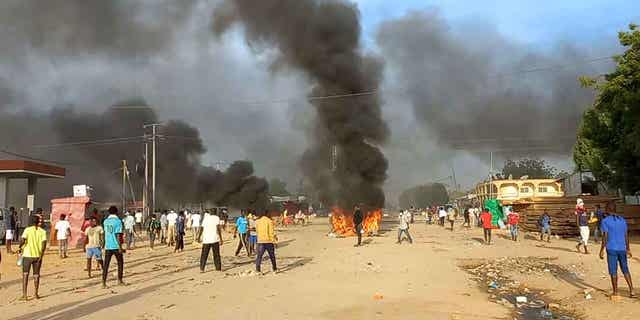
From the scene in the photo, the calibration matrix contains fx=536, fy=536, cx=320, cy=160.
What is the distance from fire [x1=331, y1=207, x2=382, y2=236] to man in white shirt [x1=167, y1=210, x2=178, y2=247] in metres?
8.23

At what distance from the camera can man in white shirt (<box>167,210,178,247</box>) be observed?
2111 centimetres

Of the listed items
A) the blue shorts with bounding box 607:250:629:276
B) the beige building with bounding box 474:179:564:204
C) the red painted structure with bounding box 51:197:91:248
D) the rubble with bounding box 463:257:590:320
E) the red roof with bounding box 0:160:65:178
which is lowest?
the rubble with bounding box 463:257:590:320

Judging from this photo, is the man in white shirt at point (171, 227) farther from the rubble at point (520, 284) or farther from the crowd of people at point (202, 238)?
the rubble at point (520, 284)

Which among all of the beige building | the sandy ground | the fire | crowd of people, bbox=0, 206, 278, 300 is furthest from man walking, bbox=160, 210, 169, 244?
the beige building

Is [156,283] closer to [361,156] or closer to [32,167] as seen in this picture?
[361,156]

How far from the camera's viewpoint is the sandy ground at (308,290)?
7.45 m

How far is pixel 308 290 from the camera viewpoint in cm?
942

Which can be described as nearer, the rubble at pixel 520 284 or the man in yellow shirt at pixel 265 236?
the rubble at pixel 520 284

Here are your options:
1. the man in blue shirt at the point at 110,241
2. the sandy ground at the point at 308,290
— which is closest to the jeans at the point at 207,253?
the sandy ground at the point at 308,290

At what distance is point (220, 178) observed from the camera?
6325 cm

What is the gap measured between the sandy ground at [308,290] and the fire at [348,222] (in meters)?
10.00

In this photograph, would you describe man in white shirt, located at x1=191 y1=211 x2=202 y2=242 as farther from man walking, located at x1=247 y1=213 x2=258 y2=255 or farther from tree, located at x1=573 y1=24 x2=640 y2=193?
Result: tree, located at x1=573 y1=24 x2=640 y2=193

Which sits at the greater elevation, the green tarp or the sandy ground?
the green tarp

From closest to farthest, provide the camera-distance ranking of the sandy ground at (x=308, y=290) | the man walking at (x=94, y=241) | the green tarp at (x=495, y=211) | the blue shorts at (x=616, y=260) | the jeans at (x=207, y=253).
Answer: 1. the sandy ground at (x=308, y=290)
2. the blue shorts at (x=616, y=260)
3. the man walking at (x=94, y=241)
4. the jeans at (x=207, y=253)
5. the green tarp at (x=495, y=211)
